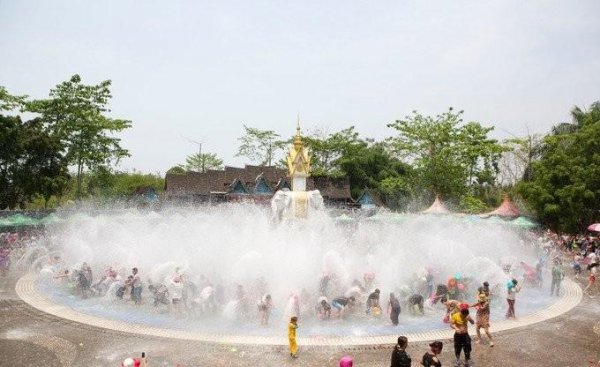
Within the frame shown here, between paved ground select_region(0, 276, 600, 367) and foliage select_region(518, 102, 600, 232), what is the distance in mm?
26530

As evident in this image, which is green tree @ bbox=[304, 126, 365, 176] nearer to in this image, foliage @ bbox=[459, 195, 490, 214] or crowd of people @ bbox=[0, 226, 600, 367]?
foliage @ bbox=[459, 195, 490, 214]

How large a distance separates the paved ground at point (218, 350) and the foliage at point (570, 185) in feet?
87.0

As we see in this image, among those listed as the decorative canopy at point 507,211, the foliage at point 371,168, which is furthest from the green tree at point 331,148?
the decorative canopy at point 507,211

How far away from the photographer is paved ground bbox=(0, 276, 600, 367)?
1112 centimetres

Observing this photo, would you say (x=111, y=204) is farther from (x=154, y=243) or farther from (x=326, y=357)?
(x=326, y=357)

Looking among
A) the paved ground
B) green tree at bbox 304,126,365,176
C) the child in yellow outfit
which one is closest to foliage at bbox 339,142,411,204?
green tree at bbox 304,126,365,176

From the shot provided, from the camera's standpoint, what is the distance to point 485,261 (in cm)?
1984

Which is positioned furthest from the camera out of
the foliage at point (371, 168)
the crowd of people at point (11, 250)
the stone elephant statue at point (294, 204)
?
the foliage at point (371, 168)

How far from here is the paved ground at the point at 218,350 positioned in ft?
36.5

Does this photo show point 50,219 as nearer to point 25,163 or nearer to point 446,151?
point 25,163

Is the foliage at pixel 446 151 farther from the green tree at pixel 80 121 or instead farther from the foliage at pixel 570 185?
the green tree at pixel 80 121

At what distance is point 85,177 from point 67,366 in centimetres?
6566

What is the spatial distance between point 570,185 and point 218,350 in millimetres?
35711

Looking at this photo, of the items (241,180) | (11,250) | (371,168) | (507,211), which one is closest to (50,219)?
(11,250)
